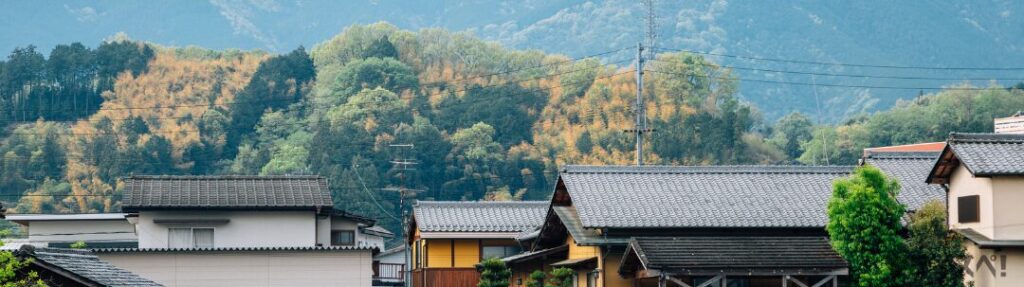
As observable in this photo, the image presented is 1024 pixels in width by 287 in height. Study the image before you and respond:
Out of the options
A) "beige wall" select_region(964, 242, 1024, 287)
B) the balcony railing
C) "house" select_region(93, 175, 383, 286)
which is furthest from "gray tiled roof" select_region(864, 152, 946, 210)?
the balcony railing

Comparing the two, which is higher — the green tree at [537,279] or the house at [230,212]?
the house at [230,212]

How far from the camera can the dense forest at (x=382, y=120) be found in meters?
105

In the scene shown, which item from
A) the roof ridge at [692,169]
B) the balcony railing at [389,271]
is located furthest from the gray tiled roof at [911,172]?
the balcony railing at [389,271]

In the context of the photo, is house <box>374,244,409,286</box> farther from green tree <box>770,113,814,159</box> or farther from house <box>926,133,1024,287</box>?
green tree <box>770,113,814,159</box>

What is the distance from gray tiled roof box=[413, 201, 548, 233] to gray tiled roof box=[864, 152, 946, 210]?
31.9ft

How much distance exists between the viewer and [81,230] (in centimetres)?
4475

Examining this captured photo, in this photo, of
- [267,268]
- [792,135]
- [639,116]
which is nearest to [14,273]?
[267,268]

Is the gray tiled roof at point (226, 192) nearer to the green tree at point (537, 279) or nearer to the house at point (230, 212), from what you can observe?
the house at point (230, 212)

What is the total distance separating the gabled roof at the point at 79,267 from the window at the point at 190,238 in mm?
15960

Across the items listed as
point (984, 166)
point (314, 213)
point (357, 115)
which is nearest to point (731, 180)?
point (984, 166)

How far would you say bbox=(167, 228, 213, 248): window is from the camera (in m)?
38.2

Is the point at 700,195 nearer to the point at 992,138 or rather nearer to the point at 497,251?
the point at 992,138

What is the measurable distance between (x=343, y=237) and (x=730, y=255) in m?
14.5

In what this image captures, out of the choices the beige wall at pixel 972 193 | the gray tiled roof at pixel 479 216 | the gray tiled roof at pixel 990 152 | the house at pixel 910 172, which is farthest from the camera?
the gray tiled roof at pixel 479 216
